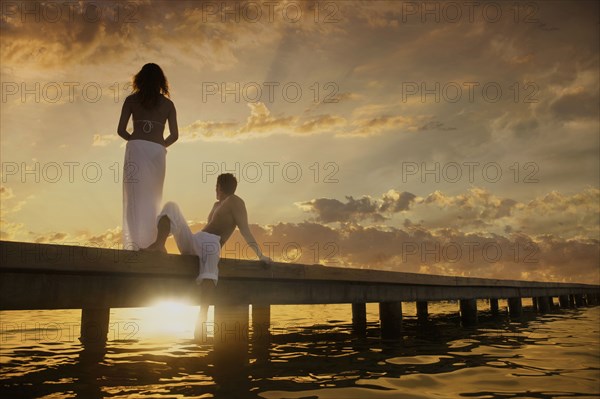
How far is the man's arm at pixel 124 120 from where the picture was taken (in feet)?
22.3

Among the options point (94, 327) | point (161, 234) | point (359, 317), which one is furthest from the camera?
point (359, 317)

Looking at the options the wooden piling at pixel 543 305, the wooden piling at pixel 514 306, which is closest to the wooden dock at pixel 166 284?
the wooden piling at pixel 514 306

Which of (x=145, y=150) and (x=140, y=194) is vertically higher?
(x=145, y=150)

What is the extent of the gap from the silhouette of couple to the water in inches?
43.3

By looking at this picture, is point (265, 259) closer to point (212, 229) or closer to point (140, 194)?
point (212, 229)

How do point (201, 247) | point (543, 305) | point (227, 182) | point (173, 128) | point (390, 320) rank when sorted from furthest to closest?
1. point (543, 305)
2. point (390, 320)
3. point (227, 182)
4. point (173, 128)
5. point (201, 247)

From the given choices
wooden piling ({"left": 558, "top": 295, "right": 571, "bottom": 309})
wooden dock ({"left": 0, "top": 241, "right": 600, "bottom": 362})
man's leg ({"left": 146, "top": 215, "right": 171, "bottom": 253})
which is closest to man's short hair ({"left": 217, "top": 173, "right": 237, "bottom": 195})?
wooden dock ({"left": 0, "top": 241, "right": 600, "bottom": 362})

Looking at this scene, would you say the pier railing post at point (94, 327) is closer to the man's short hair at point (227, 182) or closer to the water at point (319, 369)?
the water at point (319, 369)

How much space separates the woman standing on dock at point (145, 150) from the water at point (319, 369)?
1319mm

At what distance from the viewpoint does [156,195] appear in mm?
6625

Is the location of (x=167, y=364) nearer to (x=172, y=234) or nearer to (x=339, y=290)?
(x=172, y=234)

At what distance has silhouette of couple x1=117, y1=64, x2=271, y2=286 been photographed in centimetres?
645

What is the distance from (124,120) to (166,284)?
2238mm

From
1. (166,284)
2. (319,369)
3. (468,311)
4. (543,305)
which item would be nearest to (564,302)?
(543,305)
